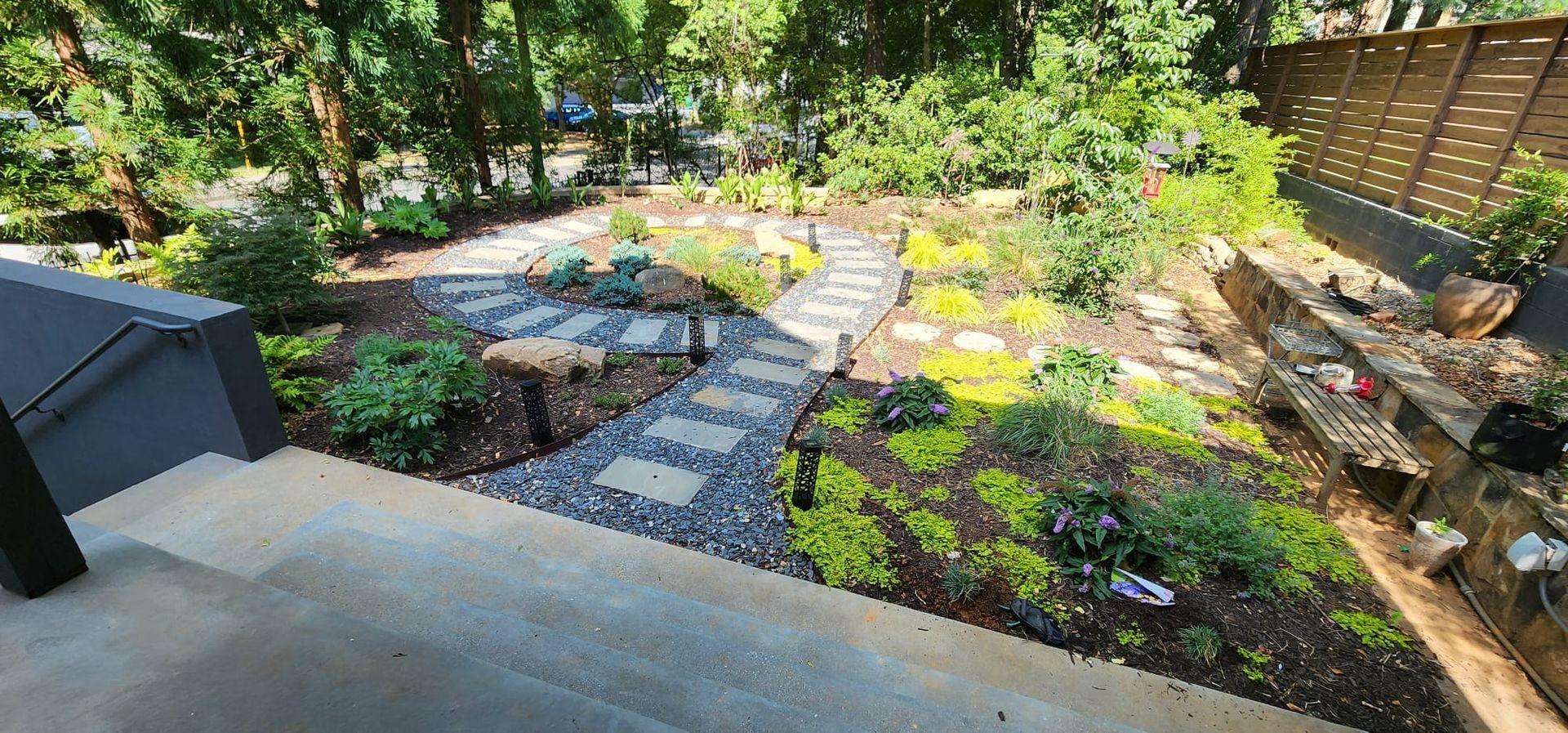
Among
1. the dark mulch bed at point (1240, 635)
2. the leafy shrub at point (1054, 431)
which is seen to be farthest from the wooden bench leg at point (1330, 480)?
the leafy shrub at point (1054, 431)

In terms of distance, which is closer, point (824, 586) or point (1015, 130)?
point (824, 586)

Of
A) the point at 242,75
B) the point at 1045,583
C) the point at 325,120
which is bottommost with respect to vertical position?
the point at 1045,583

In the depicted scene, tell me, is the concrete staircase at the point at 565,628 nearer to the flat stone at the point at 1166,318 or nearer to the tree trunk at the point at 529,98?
the flat stone at the point at 1166,318

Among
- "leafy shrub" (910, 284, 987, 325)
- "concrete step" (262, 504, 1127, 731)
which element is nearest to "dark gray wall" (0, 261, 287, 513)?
"concrete step" (262, 504, 1127, 731)

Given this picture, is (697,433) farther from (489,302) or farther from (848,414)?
(489,302)

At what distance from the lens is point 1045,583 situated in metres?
2.72

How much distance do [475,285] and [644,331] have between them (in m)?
2.26

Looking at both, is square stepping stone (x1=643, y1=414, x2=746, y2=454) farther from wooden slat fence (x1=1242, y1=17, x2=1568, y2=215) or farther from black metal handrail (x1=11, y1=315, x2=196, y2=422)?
wooden slat fence (x1=1242, y1=17, x2=1568, y2=215)

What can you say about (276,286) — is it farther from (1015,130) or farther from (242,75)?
(1015,130)

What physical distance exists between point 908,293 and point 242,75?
7.43 m

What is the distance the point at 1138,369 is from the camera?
15.8 ft

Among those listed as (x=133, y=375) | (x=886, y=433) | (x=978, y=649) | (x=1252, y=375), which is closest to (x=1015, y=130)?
(x=1252, y=375)

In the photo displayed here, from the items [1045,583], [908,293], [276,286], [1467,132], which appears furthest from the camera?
[908,293]

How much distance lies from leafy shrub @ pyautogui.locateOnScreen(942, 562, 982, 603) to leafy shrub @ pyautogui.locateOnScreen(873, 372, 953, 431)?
50.1 inches
